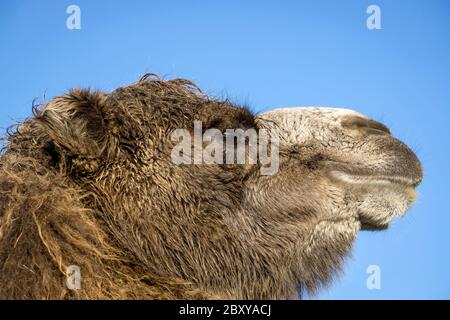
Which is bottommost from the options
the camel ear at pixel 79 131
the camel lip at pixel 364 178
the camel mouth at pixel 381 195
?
the camel mouth at pixel 381 195

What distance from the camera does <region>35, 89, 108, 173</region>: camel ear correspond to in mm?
5320

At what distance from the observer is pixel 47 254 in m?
4.74

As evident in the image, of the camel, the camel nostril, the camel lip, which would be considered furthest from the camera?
the camel nostril

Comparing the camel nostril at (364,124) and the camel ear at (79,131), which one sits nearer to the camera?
the camel ear at (79,131)

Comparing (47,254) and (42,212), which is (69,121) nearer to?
(42,212)

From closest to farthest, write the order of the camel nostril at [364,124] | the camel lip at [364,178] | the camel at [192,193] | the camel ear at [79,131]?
1. the camel at [192,193]
2. the camel ear at [79,131]
3. the camel lip at [364,178]
4. the camel nostril at [364,124]

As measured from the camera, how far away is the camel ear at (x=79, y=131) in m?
5.32

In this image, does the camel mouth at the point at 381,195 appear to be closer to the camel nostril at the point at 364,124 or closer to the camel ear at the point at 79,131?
the camel nostril at the point at 364,124

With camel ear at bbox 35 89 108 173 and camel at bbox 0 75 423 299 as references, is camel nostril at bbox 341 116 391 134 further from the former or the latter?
camel ear at bbox 35 89 108 173

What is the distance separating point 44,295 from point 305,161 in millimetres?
2348

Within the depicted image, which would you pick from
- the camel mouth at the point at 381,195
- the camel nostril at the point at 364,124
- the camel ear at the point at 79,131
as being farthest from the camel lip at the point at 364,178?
the camel ear at the point at 79,131

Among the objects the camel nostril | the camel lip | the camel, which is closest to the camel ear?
the camel

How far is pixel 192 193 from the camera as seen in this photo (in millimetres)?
5480

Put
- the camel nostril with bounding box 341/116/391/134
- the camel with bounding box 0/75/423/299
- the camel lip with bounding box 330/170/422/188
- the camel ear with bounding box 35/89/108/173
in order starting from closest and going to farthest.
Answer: the camel with bounding box 0/75/423/299 → the camel ear with bounding box 35/89/108/173 → the camel lip with bounding box 330/170/422/188 → the camel nostril with bounding box 341/116/391/134
